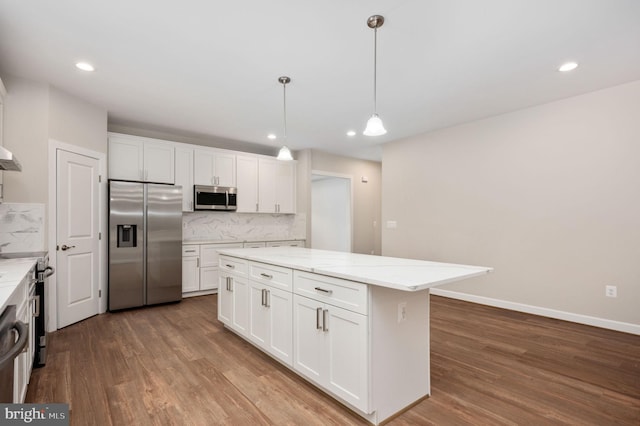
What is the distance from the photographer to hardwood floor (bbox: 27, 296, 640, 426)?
6.21 feet

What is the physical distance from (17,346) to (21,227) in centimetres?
270

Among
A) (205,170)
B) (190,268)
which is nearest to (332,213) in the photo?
(205,170)

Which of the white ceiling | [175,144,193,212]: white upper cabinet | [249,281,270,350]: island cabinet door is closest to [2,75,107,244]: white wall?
the white ceiling

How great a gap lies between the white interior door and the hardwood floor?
33cm

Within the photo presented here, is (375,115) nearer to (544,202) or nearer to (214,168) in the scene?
(544,202)

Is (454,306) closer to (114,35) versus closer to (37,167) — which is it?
(114,35)

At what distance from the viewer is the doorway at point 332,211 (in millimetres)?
6984

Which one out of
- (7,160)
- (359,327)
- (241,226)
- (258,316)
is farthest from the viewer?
(241,226)

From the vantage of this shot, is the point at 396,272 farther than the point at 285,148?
No

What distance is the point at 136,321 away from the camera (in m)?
3.65

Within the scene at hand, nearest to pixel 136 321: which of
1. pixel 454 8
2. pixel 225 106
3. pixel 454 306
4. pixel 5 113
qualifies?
pixel 5 113

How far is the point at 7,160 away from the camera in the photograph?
225cm

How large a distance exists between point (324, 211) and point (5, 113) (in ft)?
19.7

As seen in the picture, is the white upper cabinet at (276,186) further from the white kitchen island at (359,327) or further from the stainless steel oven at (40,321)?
the stainless steel oven at (40,321)
